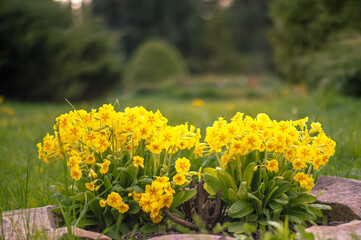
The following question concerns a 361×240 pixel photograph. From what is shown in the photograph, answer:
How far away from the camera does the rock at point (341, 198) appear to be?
1.82 m

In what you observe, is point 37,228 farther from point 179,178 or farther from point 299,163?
point 299,163

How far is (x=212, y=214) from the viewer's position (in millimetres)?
1866

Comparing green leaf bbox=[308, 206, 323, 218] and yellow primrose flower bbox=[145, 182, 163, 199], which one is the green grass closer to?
yellow primrose flower bbox=[145, 182, 163, 199]

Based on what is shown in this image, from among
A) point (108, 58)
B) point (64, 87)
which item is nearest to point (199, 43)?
point (108, 58)

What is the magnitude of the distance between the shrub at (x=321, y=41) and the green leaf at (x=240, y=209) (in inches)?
178

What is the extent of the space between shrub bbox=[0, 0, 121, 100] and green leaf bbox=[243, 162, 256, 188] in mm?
6903

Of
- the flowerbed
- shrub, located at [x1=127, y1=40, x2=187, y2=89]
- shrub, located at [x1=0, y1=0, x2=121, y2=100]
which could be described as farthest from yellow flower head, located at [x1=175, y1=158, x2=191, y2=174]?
shrub, located at [x1=127, y1=40, x2=187, y2=89]

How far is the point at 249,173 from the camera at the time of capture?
1.72 m

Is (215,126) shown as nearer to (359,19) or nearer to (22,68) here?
(359,19)

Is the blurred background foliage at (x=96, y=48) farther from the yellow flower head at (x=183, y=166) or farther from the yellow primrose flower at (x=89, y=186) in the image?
the yellow primrose flower at (x=89, y=186)

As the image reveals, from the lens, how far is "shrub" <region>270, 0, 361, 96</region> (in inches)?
253

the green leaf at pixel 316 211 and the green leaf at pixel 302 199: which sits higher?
the green leaf at pixel 302 199

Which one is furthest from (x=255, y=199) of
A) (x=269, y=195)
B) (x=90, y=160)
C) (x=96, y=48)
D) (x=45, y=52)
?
(x=96, y=48)

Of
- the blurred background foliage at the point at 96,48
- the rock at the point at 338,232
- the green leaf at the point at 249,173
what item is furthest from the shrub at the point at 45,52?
the rock at the point at 338,232
